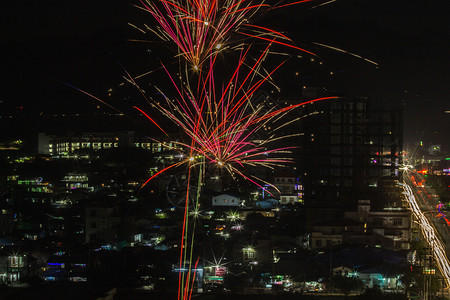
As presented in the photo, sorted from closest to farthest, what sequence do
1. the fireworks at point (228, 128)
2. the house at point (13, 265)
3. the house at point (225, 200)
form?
the house at point (13, 265)
the fireworks at point (228, 128)
the house at point (225, 200)

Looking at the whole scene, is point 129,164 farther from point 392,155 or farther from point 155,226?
point 392,155

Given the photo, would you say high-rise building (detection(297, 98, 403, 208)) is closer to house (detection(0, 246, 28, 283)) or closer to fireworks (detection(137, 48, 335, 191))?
fireworks (detection(137, 48, 335, 191))

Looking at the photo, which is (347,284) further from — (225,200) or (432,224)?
(225,200)

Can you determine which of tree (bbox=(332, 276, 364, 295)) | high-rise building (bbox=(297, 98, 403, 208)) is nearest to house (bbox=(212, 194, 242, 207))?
high-rise building (bbox=(297, 98, 403, 208))

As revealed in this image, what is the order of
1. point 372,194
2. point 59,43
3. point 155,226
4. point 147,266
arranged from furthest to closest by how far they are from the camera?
point 59,43 < point 372,194 < point 155,226 < point 147,266

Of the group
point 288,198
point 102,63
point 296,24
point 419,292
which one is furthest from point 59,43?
point 419,292

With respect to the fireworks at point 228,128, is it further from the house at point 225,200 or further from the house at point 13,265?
the house at point 13,265

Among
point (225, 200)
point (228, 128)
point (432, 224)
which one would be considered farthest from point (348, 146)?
point (228, 128)

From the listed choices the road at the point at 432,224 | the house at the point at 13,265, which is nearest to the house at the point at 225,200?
the road at the point at 432,224

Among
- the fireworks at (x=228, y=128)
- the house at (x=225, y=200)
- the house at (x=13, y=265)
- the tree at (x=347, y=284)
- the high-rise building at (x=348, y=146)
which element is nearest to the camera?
the tree at (x=347, y=284)
